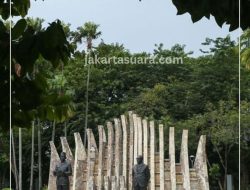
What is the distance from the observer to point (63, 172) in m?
8.05

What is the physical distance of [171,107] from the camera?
1327cm

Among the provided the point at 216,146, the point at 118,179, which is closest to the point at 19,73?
the point at 118,179

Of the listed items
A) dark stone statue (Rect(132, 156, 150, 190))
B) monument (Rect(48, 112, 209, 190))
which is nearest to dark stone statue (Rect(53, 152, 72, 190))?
monument (Rect(48, 112, 209, 190))

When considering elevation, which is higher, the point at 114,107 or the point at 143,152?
the point at 114,107

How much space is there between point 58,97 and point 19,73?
7 centimetres

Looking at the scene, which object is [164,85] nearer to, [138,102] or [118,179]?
[138,102]

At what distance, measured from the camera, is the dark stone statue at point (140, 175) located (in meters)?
7.50

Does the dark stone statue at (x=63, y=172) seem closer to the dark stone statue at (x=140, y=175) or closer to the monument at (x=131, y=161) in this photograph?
the monument at (x=131, y=161)

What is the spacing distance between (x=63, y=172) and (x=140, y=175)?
107 cm

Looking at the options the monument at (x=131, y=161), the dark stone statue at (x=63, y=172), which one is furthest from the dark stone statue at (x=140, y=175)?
the dark stone statue at (x=63, y=172)

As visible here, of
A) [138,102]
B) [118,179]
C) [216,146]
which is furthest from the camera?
[138,102]

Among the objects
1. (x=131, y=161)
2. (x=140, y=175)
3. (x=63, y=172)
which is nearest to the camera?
(x=140, y=175)

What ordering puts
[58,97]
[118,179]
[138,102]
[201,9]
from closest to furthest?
[201,9] → [58,97] → [118,179] → [138,102]

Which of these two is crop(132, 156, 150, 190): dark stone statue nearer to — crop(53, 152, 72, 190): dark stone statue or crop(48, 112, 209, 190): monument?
crop(48, 112, 209, 190): monument
